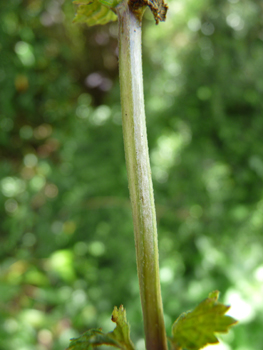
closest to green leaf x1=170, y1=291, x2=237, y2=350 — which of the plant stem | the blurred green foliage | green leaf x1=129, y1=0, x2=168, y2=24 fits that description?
the plant stem

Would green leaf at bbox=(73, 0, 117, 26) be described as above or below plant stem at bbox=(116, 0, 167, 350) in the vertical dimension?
above

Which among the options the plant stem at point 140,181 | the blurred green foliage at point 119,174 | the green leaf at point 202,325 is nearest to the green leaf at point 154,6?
the plant stem at point 140,181

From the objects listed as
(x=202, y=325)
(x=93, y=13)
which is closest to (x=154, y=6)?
(x=93, y=13)

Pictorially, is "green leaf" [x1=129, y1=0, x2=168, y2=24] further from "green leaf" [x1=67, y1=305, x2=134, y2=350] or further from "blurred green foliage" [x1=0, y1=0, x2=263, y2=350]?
"blurred green foliage" [x1=0, y1=0, x2=263, y2=350]

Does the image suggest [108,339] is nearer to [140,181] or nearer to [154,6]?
[140,181]

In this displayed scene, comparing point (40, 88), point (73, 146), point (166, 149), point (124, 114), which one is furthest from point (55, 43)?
point (124, 114)

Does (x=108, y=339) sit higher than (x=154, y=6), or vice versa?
(x=154, y=6)
